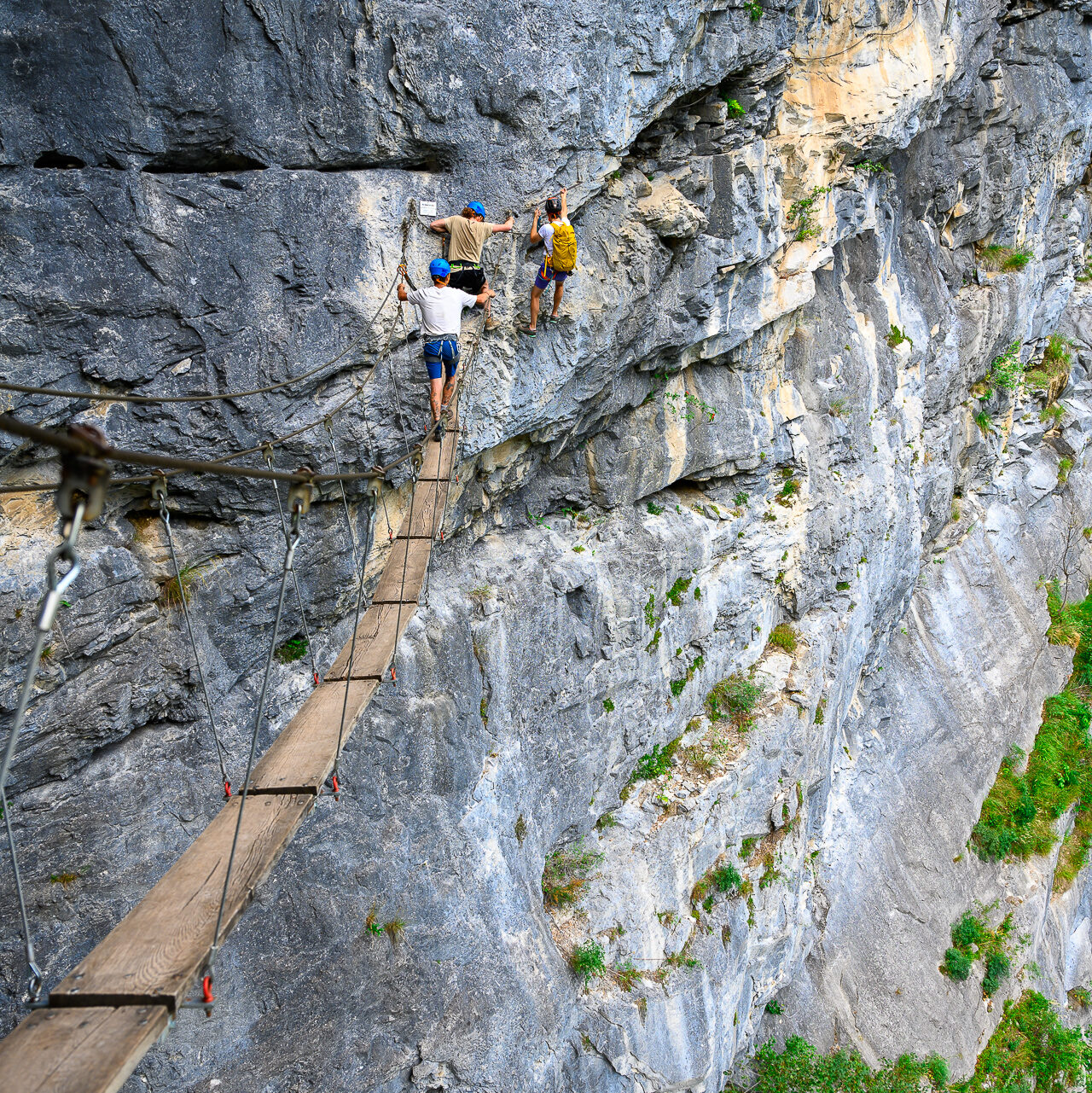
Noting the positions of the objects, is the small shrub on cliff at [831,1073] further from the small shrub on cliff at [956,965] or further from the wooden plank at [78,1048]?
the wooden plank at [78,1048]

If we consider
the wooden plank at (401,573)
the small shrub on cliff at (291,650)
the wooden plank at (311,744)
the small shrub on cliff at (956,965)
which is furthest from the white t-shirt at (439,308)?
the small shrub on cliff at (956,965)

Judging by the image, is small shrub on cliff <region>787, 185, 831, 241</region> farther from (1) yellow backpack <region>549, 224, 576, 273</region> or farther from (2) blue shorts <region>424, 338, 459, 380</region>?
(2) blue shorts <region>424, 338, 459, 380</region>

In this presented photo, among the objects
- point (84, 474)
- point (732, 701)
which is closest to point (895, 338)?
point (732, 701)

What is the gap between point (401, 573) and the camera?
607 cm

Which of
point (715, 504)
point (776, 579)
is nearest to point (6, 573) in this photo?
point (715, 504)

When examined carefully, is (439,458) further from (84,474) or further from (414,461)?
(84,474)

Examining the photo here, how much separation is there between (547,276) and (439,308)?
3.95ft

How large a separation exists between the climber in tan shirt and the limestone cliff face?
0.21m

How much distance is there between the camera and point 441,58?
6.40 metres

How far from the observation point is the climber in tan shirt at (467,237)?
21.6 ft

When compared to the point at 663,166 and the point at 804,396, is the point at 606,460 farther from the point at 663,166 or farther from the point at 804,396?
the point at 804,396

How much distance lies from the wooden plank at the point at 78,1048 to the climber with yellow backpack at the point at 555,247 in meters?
5.92

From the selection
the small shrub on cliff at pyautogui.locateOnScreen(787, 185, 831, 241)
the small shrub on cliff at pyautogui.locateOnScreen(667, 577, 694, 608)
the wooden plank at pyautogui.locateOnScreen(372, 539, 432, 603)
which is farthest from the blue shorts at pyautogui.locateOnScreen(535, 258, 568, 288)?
the small shrub on cliff at pyautogui.locateOnScreen(787, 185, 831, 241)

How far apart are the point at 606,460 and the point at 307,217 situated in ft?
14.5
